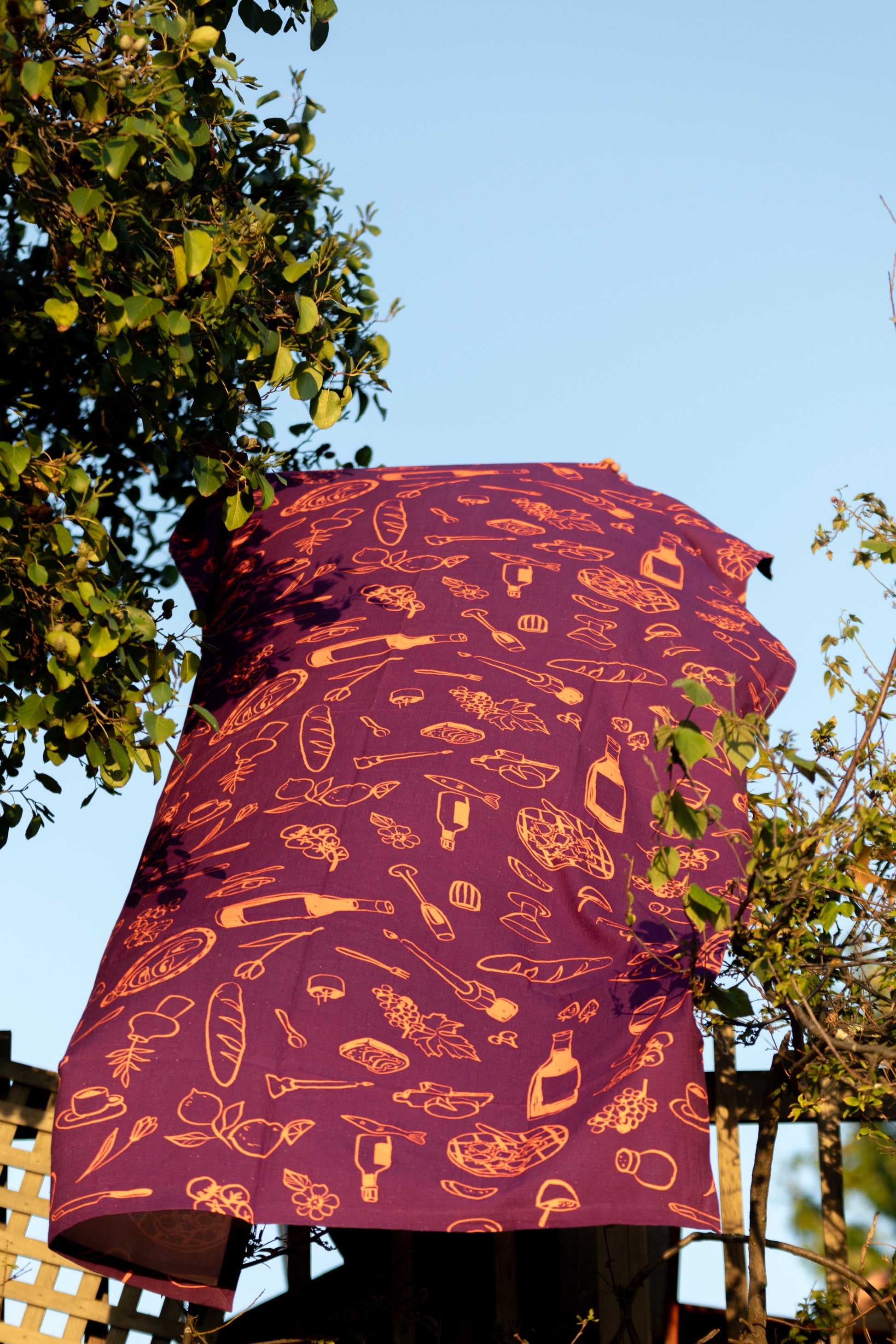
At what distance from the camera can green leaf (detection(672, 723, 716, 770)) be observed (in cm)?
221

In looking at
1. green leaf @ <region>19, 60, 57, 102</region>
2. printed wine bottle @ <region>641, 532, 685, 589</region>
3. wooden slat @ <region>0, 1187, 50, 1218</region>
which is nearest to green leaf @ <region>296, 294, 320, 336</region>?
green leaf @ <region>19, 60, 57, 102</region>

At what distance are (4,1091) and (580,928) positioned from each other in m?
1.88

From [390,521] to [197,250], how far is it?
1.57 metres

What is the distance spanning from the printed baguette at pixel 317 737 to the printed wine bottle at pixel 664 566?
1.28m

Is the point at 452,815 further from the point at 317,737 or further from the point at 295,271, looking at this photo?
the point at 295,271

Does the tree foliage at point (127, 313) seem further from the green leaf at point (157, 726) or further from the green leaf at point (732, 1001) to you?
the green leaf at point (732, 1001)

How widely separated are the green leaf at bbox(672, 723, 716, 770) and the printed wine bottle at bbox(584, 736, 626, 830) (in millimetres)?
1075

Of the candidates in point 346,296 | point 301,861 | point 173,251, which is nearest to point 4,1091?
point 301,861

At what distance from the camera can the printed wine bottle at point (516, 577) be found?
13.1 feet

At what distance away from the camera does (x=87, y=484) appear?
3.17 m

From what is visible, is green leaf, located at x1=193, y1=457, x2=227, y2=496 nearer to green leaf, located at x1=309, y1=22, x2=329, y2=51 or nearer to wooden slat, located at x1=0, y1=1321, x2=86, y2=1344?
green leaf, located at x1=309, y1=22, x2=329, y2=51

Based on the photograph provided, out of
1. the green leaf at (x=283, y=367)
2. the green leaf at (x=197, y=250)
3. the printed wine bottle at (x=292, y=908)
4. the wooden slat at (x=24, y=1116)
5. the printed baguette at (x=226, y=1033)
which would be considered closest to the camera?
the printed baguette at (x=226, y=1033)

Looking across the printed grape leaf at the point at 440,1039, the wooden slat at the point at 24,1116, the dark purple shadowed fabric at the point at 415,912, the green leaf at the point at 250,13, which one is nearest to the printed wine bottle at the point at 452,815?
the dark purple shadowed fabric at the point at 415,912

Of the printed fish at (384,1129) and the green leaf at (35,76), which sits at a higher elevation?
the green leaf at (35,76)
